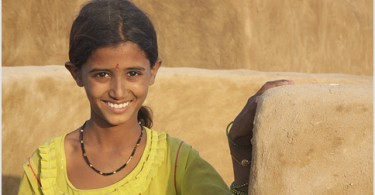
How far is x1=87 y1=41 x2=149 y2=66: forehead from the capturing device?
2045 millimetres

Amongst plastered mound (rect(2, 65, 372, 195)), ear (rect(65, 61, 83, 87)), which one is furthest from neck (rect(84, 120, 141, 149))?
plastered mound (rect(2, 65, 372, 195))

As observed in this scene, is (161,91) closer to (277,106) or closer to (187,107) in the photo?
(187,107)

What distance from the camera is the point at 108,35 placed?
2.08 metres

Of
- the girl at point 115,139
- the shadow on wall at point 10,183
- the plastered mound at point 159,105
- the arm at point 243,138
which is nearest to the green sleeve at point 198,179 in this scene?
the girl at point 115,139

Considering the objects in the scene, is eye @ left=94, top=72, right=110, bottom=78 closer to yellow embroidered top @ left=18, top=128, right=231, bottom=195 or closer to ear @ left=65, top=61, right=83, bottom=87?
ear @ left=65, top=61, right=83, bottom=87

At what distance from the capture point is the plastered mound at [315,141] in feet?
5.43

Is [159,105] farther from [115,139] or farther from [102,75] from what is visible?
[102,75]

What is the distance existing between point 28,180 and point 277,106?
780mm

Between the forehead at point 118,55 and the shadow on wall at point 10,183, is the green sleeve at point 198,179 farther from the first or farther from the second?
the shadow on wall at point 10,183

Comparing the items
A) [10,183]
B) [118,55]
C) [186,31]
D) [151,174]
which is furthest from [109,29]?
[186,31]

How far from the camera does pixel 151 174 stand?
2.09 metres

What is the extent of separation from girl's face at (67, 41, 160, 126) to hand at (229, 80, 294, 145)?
32 cm

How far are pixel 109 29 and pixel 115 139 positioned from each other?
0.29m

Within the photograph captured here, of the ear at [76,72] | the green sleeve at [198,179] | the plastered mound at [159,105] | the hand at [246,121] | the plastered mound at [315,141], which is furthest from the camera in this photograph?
the plastered mound at [159,105]
